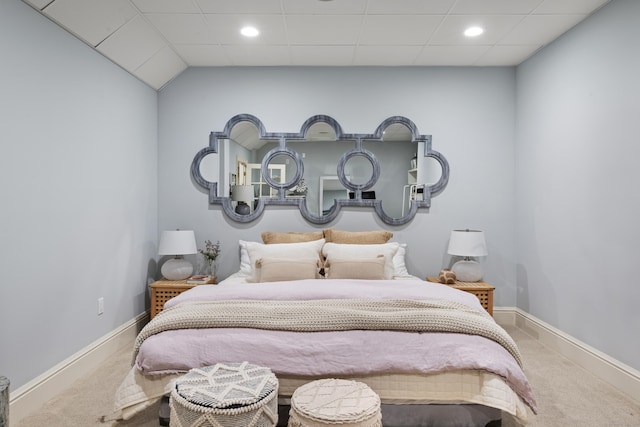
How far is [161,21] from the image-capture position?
3207 mm

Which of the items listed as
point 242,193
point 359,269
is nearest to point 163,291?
point 242,193

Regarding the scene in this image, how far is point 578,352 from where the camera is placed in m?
3.14

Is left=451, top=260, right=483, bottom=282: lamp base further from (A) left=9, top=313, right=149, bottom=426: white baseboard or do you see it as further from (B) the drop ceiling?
(A) left=9, top=313, right=149, bottom=426: white baseboard

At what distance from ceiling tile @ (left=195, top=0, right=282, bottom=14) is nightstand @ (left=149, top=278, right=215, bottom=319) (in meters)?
2.29

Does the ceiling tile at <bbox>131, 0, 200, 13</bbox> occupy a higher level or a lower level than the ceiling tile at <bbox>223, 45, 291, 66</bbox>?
lower

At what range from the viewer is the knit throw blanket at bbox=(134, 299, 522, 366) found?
2203 millimetres

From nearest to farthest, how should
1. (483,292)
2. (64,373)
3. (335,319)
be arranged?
(335,319) → (64,373) → (483,292)

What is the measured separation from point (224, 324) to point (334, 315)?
23.8 inches

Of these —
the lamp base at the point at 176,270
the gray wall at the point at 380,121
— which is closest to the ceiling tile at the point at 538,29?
the gray wall at the point at 380,121

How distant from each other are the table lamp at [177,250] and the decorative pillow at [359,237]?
51.3 inches

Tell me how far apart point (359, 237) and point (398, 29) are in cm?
184

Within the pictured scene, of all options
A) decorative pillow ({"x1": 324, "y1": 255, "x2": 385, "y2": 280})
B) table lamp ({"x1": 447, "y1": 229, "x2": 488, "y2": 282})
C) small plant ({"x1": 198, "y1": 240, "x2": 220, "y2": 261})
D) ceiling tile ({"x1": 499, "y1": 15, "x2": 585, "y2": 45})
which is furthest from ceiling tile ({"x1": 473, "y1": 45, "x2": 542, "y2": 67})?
small plant ({"x1": 198, "y1": 240, "x2": 220, "y2": 261})

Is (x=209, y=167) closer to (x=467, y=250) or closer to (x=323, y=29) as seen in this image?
(x=323, y=29)

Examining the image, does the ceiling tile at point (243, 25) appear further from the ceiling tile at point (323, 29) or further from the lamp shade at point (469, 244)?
the lamp shade at point (469, 244)
